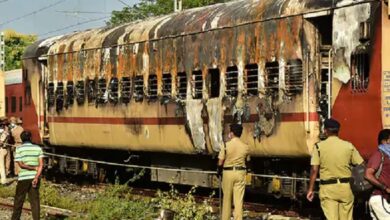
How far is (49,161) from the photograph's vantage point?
70.4 ft

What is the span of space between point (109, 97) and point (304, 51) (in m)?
6.66

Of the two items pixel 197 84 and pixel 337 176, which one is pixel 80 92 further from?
pixel 337 176

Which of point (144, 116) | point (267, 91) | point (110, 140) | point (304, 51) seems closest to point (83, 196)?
point (110, 140)

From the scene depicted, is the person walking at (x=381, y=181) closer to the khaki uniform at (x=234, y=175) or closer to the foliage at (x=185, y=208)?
the khaki uniform at (x=234, y=175)

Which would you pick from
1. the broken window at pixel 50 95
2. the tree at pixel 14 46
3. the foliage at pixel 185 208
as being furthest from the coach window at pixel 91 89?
the tree at pixel 14 46

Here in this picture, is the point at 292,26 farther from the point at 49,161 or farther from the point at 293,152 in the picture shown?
the point at 49,161

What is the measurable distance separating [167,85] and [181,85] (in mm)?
542

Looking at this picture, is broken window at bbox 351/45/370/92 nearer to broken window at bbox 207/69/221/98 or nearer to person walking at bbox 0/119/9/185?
broken window at bbox 207/69/221/98

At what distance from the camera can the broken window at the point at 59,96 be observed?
20.1 meters

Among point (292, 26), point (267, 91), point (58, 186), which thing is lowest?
point (58, 186)

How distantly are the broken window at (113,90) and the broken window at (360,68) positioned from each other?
734cm

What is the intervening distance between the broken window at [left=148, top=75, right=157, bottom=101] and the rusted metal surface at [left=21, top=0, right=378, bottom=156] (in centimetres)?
3

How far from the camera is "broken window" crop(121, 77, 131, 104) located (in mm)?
17375

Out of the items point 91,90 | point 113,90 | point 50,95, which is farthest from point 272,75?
point 50,95
